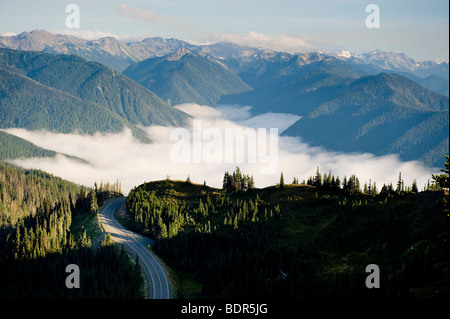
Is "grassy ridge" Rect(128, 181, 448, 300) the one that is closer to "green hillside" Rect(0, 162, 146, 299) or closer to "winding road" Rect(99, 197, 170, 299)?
"winding road" Rect(99, 197, 170, 299)

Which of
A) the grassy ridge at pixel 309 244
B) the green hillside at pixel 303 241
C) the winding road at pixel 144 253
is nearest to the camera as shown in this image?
Result: the grassy ridge at pixel 309 244

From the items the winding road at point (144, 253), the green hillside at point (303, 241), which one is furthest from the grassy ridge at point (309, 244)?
the winding road at point (144, 253)

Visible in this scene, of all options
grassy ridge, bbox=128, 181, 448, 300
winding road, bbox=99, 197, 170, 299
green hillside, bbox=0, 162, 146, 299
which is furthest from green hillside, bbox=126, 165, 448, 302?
green hillside, bbox=0, 162, 146, 299

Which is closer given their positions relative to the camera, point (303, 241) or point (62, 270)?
point (62, 270)

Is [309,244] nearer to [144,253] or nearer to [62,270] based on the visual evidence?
[144,253]

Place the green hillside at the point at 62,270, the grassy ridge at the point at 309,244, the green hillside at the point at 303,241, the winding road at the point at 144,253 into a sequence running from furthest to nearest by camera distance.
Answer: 1. the winding road at the point at 144,253
2. the green hillside at the point at 62,270
3. the green hillside at the point at 303,241
4. the grassy ridge at the point at 309,244

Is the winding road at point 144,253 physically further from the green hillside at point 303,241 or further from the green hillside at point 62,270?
the green hillside at point 303,241

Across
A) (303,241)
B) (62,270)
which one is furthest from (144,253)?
(303,241)
